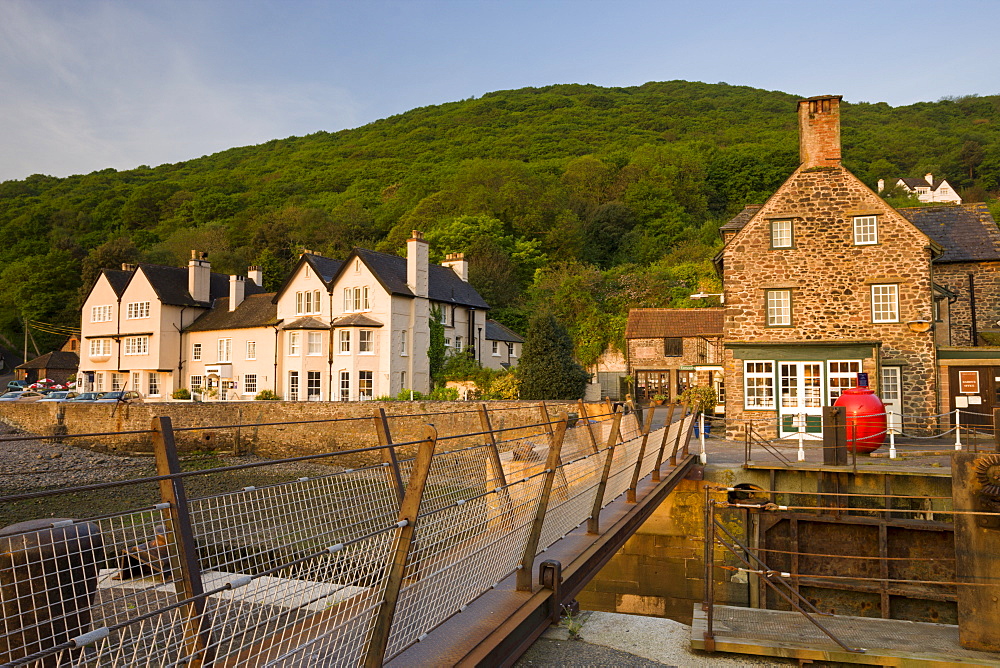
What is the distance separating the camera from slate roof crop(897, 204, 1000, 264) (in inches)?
1045

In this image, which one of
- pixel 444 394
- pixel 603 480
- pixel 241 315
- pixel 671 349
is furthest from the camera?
pixel 241 315

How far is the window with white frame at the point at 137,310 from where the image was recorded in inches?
1795

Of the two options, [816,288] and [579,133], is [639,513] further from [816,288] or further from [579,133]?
[579,133]

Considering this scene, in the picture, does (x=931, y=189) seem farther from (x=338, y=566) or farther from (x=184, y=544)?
(x=184, y=544)

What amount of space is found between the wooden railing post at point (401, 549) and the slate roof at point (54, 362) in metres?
69.2

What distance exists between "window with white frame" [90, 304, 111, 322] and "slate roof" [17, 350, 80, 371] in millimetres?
16923

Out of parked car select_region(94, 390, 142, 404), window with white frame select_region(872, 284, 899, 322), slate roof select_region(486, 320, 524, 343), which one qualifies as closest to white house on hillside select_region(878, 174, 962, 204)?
slate roof select_region(486, 320, 524, 343)

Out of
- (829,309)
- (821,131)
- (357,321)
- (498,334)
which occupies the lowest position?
(829,309)

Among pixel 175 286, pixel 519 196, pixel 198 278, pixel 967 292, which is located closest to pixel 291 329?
pixel 198 278

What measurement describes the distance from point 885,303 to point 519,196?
154ft

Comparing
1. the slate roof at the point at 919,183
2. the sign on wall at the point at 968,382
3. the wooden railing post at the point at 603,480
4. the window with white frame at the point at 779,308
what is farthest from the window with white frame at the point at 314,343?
the slate roof at the point at 919,183

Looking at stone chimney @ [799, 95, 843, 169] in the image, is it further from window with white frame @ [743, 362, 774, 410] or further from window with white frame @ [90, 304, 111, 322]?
window with white frame @ [90, 304, 111, 322]

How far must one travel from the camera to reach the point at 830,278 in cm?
2275

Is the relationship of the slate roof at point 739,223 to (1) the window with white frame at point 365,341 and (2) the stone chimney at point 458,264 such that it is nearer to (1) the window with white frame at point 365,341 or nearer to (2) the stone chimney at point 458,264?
(1) the window with white frame at point 365,341
